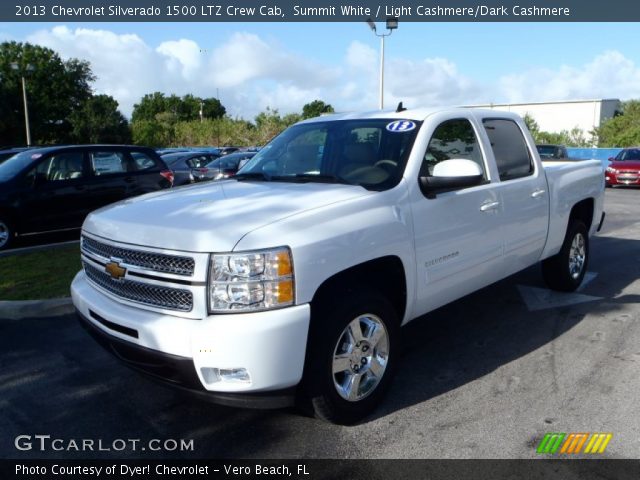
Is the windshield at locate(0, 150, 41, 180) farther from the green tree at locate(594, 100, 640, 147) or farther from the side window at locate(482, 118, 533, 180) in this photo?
the green tree at locate(594, 100, 640, 147)

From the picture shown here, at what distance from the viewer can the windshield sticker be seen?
4.02m

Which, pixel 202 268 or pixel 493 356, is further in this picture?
pixel 493 356

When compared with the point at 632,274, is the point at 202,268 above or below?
above

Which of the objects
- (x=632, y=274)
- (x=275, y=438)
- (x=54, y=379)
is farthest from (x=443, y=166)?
(x=632, y=274)

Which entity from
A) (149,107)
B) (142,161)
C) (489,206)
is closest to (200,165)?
(142,161)

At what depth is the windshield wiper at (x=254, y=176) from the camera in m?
4.33

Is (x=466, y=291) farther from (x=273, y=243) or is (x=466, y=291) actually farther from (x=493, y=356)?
(x=273, y=243)

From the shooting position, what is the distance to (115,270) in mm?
3232

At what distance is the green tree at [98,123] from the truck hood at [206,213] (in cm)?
5447

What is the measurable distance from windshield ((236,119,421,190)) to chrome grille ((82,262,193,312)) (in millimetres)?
1385

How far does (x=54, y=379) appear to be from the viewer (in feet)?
13.5

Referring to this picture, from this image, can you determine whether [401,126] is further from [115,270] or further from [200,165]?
[200,165]

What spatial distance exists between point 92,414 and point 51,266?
392cm

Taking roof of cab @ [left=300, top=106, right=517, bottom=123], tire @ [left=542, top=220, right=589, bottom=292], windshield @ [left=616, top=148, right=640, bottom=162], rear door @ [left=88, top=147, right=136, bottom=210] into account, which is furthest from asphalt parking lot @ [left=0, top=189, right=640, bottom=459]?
windshield @ [left=616, top=148, right=640, bottom=162]
